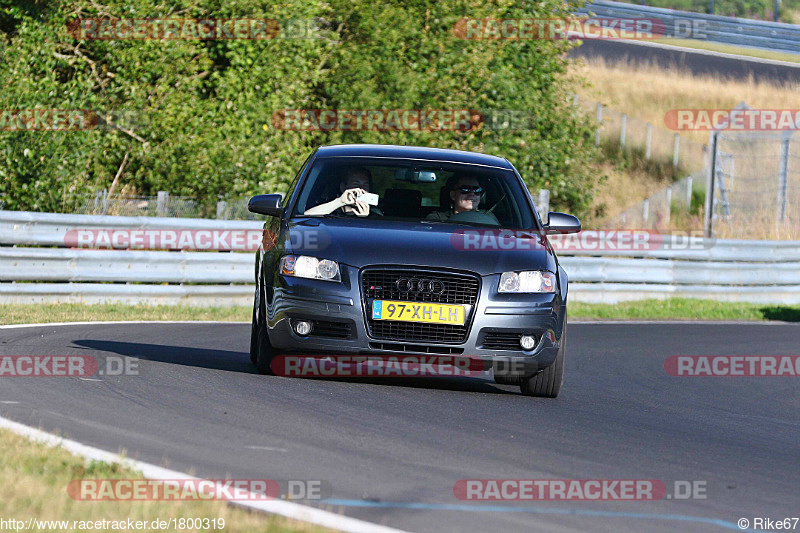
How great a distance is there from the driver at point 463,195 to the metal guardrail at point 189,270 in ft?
21.5

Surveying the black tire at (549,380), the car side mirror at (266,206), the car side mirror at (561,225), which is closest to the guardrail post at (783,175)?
the car side mirror at (561,225)

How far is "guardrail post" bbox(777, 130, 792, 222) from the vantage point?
87.9 ft

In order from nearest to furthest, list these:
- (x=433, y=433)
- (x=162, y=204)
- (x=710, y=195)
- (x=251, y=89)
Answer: (x=433, y=433) < (x=162, y=204) < (x=251, y=89) < (x=710, y=195)

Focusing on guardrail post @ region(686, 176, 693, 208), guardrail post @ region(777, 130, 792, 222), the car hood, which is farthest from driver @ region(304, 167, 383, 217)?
guardrail post @ region(686, 176, 693, 208)

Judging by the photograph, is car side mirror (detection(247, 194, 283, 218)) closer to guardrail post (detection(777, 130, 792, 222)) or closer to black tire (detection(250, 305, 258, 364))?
black tire (detection(250, 305, 258, 364))

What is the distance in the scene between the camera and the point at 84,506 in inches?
178

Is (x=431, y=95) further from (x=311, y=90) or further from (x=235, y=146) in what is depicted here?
(x=235, y=146)

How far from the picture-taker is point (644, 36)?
47531 mm

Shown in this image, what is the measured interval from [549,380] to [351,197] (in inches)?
73.3

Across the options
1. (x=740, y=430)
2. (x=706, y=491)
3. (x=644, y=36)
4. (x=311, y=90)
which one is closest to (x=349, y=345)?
(x=740, y=430)

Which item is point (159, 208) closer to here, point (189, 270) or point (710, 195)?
point (189, 270)

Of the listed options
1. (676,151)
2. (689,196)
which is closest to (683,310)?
(689,196)

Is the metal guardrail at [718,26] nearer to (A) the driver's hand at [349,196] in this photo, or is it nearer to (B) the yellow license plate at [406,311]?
(A) the driver's hand at [349,196]

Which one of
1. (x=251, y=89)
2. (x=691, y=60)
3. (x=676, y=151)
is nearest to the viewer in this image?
(x=251, y=89)
